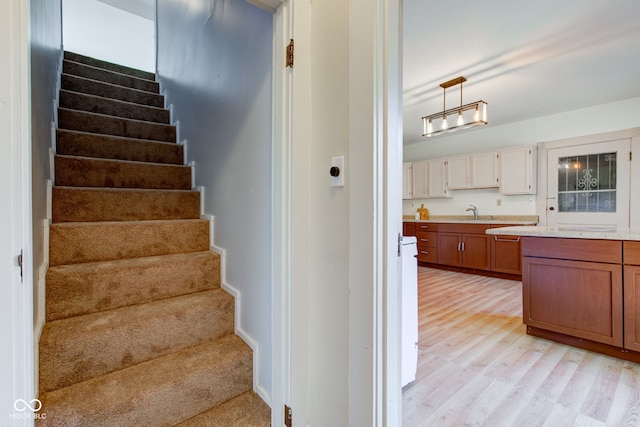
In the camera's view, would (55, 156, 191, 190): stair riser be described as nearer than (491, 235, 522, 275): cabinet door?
Yes

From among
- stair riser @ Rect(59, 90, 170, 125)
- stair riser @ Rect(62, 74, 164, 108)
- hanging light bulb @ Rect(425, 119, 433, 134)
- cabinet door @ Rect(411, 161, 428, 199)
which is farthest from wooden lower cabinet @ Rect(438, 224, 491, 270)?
stair riser @ Rect(62, 74, 164, 108)

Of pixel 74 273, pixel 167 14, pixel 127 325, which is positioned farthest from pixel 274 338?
pixel 167 14

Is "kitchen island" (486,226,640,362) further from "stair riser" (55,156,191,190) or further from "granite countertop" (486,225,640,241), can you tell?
"stair riser" (55,156,191,190)

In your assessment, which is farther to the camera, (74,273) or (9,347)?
(74,273)

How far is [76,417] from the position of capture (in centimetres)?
109

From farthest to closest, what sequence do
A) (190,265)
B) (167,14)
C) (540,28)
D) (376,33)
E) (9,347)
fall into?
(167,14) → (540,28) → (190,265) → (376,33) → (9,347)

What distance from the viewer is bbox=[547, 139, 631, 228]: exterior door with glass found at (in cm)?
377

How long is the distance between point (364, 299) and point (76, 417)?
121 cm

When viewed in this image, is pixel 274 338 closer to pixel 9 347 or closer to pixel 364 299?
pixel 364 299

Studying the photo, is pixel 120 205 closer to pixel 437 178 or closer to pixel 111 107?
pixel 111 107

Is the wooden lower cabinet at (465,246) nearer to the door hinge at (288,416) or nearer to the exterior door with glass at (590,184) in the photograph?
→ the exterior door with glass at (590,184)

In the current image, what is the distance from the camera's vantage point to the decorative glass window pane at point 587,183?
3.87m

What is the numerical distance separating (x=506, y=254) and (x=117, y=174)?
4.99 meters

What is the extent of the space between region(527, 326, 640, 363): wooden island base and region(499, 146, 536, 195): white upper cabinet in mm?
2811
